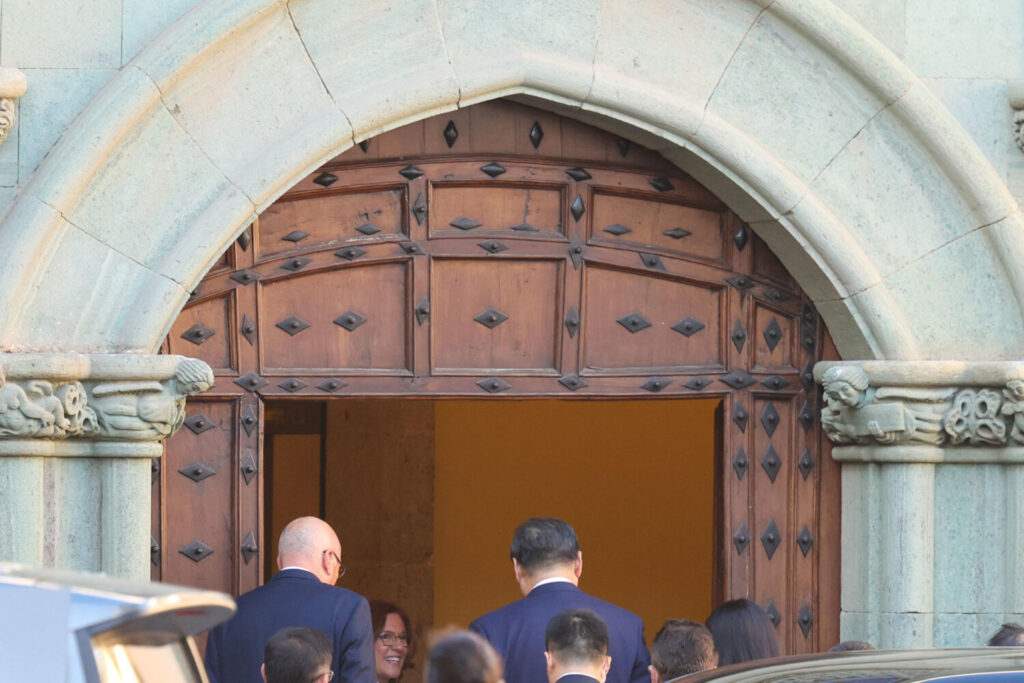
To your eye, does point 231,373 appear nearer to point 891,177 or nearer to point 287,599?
point 287,599

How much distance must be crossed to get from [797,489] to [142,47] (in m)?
2.97


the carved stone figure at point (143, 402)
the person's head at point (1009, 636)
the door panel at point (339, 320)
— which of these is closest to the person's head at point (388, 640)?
the door panel at point (339, 320)

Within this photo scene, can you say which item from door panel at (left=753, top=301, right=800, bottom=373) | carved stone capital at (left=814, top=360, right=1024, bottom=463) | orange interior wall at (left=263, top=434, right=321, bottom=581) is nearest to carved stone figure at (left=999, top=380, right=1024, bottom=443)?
carved stone capital at (left=814, top=360, right=1024, bottom=463)

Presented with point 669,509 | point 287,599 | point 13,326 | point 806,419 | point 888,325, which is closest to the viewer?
point 287,599

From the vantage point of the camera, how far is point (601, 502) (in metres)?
10.7

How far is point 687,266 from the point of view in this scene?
649 cm

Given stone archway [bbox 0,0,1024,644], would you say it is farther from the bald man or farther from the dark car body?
the dark car body

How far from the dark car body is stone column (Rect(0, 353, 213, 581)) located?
103 inches

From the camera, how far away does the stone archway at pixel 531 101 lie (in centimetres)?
569

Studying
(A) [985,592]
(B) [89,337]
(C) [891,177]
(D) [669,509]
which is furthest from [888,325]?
(D) [669,509]

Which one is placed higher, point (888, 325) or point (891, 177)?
point (891, 177)

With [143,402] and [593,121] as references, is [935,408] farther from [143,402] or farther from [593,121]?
[143,402]

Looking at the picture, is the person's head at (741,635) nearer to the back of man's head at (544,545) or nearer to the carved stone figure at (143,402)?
the back of man's head at (544,545)

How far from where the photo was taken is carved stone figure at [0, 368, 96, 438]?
5520 mm
